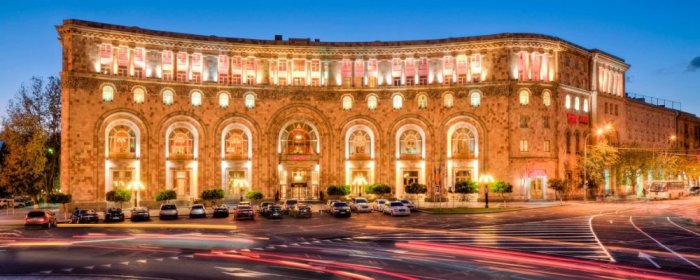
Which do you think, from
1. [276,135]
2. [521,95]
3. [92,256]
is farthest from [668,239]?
[276,135]

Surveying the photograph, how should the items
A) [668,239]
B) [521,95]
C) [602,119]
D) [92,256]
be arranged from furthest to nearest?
1. [602,119]
2. [521,95]
3. [668,239]
4. [92,256]

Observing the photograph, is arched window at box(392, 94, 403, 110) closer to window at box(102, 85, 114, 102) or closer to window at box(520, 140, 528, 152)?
window at box(520, 140, 528, 152)

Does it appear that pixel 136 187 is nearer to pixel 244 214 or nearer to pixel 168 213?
pixel 168 213

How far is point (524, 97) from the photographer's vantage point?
261 feet

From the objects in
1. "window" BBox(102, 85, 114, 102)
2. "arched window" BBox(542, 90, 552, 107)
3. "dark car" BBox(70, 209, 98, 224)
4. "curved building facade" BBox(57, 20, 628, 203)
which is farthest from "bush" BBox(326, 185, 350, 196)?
"dark car" BBox(70, 209, 98, 224)

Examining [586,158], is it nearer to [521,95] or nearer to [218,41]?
[521,95]

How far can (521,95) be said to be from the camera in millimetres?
79562

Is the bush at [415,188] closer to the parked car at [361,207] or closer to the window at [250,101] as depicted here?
the parked car at [361,207]

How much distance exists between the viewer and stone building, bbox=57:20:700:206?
75938 millimetres

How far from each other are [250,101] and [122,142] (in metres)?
14.6

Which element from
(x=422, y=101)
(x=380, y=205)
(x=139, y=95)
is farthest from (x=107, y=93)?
(x=422, y=101)

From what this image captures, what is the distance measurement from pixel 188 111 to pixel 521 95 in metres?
37.0

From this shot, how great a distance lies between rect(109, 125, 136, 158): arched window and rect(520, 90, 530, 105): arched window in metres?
42.7

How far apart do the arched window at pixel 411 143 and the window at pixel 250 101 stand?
17566 millimetres
